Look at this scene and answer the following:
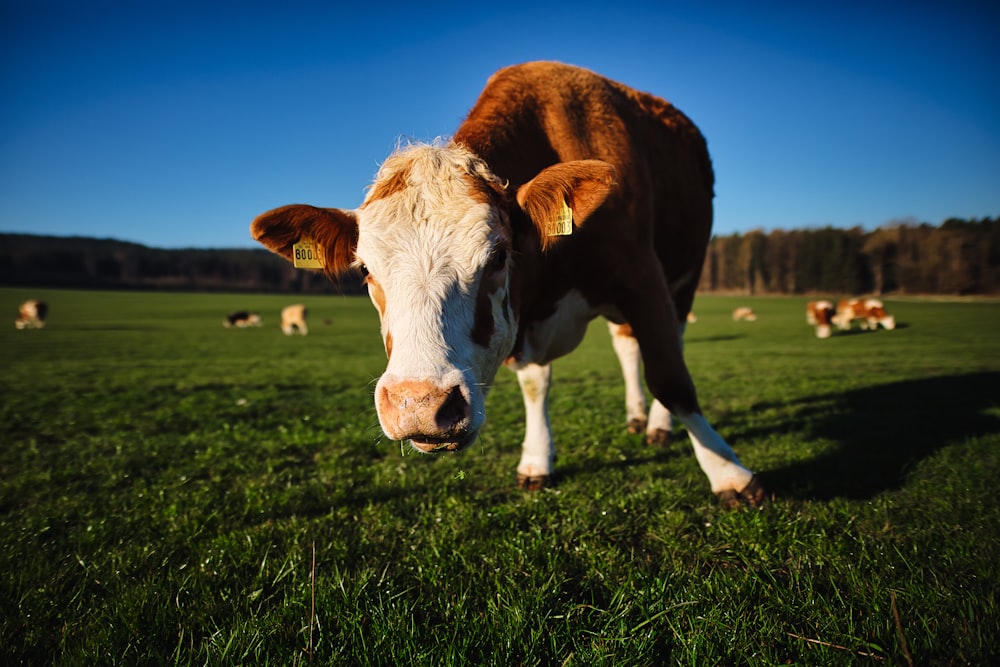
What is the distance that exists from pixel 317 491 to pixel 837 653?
349 centimetres

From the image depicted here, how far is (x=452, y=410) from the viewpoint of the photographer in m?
2.21

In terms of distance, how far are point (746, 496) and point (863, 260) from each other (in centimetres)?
6483

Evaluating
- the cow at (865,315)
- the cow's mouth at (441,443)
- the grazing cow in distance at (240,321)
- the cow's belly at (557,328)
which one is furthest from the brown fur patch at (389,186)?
Result: the grazing cow in distance at (240,321)

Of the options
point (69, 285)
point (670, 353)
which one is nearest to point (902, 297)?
point (670, 353)

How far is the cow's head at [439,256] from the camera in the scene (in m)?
2.23

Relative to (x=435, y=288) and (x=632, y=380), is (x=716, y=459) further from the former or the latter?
(x=632, y=380)

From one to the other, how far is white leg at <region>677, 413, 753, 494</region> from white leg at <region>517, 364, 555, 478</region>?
3.84ft

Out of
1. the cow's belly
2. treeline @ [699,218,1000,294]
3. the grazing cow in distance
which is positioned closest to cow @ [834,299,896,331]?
treeline @ [699,218,1000,294]

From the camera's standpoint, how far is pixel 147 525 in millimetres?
3471

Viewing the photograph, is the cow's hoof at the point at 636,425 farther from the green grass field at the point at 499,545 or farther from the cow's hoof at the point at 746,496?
the cow's hoof at the point at 746,496

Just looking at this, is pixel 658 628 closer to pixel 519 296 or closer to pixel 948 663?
pixel 948 663

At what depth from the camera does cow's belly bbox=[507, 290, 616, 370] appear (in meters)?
3.96

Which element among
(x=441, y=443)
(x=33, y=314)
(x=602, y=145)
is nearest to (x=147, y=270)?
(x=33, y=314)

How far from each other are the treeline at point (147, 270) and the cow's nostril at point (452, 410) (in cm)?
9002
